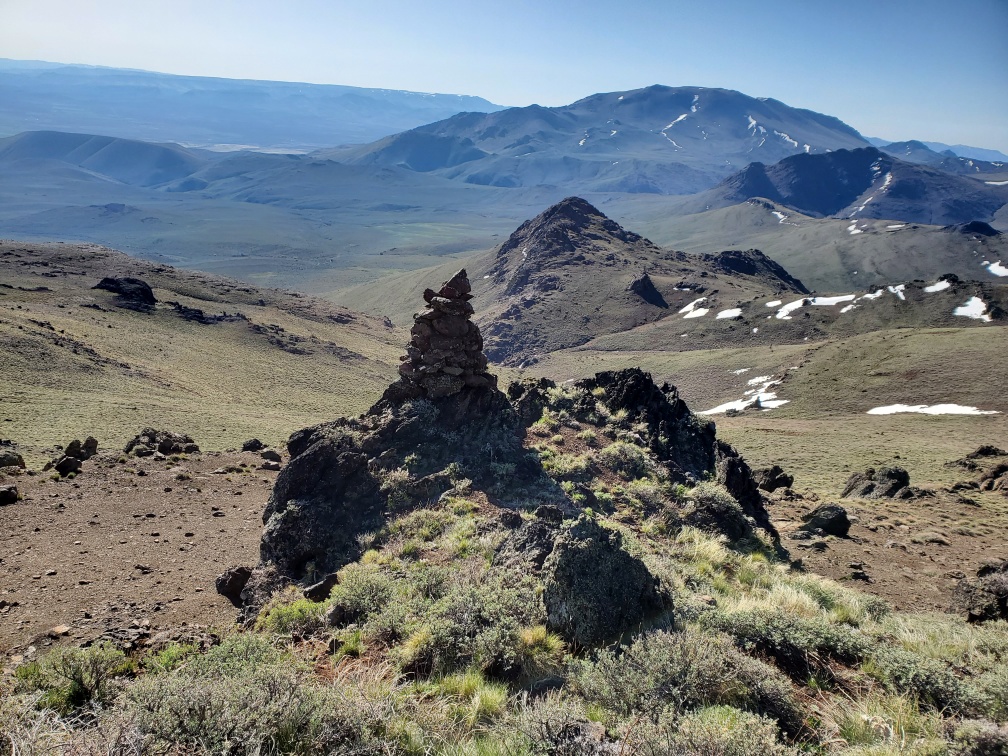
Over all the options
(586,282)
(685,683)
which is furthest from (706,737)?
(586,282)

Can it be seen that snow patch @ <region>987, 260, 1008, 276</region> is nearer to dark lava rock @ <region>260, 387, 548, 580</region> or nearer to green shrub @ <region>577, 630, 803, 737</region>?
dark lava rock @ <region>260, 387, 548, 580</region>

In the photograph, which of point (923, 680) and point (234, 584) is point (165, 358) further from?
point (923, 680)

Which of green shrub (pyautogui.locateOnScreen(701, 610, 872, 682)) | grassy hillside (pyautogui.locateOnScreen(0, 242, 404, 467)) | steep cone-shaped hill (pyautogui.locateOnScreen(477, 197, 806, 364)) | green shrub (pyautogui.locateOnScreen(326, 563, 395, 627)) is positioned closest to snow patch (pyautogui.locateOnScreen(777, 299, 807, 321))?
steep cone-shaped hill (pyautogui.locateOnScreen(477, 197, 806, 364))

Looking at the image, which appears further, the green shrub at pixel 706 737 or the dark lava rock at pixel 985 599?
the dark lava rock at pixel 985 599

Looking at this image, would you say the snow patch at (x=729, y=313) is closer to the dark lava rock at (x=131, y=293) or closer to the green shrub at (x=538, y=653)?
the dark lava rock at (x=131, y=293)

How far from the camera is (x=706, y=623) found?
741cm

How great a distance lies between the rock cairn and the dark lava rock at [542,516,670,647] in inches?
309

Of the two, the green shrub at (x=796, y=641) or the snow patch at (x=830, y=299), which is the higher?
the snow patch at (x=830, y=299)

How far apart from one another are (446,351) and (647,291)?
98440 mm

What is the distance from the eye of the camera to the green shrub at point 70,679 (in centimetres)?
621

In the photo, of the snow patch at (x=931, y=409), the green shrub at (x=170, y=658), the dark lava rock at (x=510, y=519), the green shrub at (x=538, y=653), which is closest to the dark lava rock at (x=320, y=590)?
the green shrub at (x=170, y=658)

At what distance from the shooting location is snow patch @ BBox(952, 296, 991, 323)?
75375 millimetres

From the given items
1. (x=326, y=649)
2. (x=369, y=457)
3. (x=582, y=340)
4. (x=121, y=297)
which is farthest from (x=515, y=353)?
(x=326, y=649)

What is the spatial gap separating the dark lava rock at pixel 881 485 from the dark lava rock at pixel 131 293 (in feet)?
228
